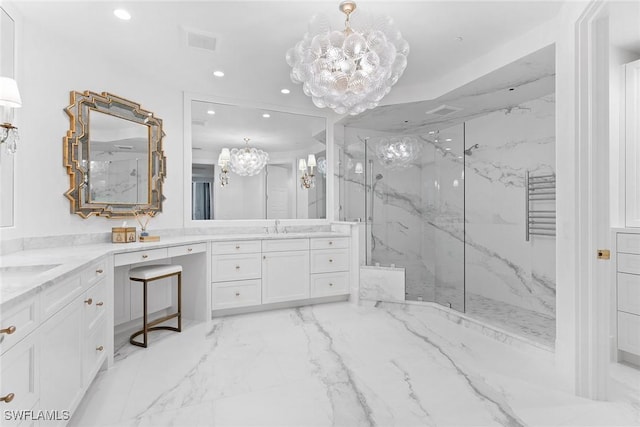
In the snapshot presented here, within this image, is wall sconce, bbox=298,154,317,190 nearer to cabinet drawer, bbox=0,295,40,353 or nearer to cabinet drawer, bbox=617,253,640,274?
cabinet drawer, bbox=617,253,640,274

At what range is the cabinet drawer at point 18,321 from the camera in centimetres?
111

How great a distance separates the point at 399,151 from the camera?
191 inches

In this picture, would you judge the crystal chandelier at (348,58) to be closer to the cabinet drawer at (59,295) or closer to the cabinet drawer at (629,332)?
the cabinet drawer at (59,295)

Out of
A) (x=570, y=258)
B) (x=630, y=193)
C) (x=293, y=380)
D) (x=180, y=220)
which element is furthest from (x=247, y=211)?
(x=630, y=193)

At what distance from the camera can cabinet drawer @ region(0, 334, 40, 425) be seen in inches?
44.5

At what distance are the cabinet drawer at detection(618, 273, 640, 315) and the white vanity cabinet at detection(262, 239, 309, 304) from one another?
108 inches

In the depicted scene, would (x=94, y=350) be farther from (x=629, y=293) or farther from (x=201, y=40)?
(x=629, y=293)

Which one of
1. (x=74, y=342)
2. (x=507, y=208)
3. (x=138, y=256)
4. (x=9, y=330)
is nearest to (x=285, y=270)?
(x=138, y=256)

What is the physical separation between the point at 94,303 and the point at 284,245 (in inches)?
80.9

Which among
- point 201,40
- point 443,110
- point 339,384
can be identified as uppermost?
point 201,40

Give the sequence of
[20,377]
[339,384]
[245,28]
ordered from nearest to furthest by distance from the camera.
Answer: [20,377], [339,384], [245,28]

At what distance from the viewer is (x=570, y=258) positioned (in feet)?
7.20

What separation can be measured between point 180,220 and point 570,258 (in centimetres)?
350

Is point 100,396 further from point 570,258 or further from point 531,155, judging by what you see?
point 531,155
